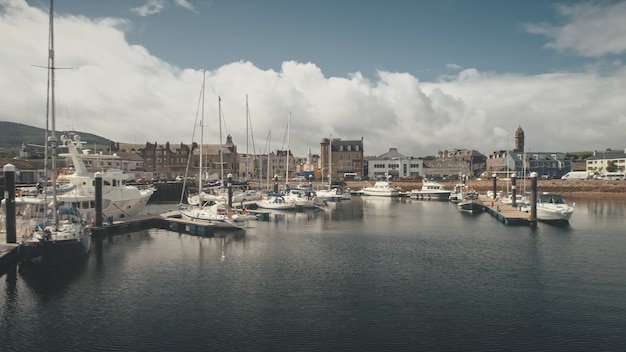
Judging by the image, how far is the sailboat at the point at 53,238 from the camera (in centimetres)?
2812

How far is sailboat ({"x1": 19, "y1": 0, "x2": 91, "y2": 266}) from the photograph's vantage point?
28125mm

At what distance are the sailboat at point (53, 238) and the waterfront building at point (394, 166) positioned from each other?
124 meters

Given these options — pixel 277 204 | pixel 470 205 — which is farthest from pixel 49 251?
pixel 470 205

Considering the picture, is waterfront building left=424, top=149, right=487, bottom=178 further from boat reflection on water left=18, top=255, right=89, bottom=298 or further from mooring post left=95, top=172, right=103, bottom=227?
boat reflection on water left=18, top=255, right=89, bottom=298

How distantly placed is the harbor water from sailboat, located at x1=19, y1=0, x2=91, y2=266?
2.85 ft

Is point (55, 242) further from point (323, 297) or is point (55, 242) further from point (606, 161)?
point (606, 161)

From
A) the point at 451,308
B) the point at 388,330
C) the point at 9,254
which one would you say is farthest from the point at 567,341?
the point at 9,254

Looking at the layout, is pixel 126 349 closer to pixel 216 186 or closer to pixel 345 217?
pixel 345 217

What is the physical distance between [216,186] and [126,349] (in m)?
78.2

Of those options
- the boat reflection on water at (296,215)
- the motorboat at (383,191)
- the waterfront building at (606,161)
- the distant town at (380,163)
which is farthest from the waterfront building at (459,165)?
the boat reflection on water at (296,215)

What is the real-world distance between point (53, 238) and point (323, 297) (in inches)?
761

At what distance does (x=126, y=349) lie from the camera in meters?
17.0

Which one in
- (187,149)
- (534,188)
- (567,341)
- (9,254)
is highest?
(187,149)

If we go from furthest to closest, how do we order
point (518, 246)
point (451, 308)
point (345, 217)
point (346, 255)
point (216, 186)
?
point (216, 186) < point (345, 217) < point (518, 246) < point (346, 255) < point (451, 308)
